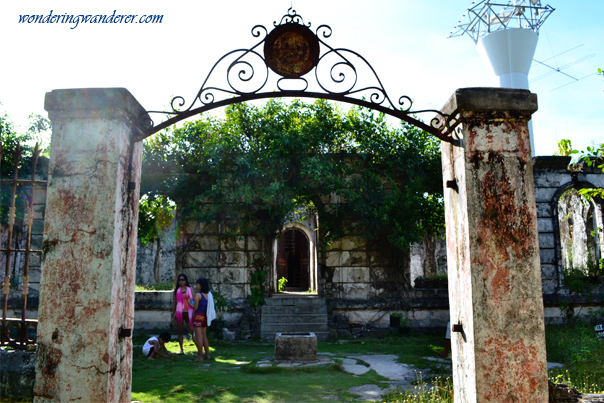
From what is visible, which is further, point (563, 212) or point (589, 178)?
point (563, 212)

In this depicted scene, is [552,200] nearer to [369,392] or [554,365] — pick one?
[554,365]

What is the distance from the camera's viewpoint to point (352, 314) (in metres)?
10.9

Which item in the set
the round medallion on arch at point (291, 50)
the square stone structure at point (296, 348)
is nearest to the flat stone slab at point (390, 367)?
the square stone structure at point (296, 348)

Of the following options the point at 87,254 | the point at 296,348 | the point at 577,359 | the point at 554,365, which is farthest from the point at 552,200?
the point at 87,254

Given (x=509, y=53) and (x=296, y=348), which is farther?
(x=509, y=53)

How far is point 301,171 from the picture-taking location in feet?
33.4

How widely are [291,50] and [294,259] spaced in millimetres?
18080

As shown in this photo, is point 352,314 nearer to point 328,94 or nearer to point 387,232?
point 387,232

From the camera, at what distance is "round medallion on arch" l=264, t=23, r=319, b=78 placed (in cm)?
325

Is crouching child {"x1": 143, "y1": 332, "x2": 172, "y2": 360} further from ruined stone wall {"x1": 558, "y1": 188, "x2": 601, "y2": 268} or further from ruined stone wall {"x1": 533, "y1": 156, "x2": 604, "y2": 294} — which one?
ruined stone wall {"x1": 558, "y1": 188, "x2": 601, "y2": 268}

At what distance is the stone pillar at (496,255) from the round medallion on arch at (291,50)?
1101 millimetres

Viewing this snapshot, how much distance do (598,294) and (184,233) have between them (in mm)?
10356

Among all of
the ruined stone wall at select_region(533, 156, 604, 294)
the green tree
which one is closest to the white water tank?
the ruined stone wall at select_region(533, 156, 604, 294)

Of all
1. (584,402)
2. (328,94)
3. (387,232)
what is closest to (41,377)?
(328,94)
